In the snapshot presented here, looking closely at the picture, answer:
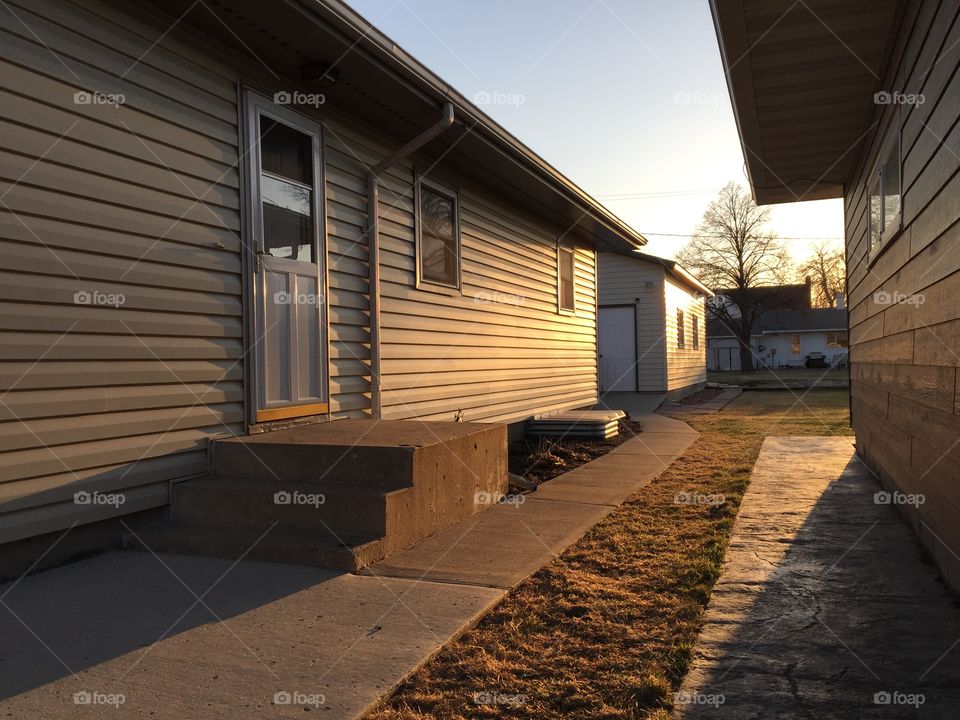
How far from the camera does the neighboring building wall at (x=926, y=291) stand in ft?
10.8

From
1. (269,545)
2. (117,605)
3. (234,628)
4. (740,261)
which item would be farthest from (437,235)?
(740,261)

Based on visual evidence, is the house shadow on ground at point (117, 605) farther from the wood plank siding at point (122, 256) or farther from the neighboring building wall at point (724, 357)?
the neighboring building wall at point (724, 357)

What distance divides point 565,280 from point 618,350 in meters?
7.34

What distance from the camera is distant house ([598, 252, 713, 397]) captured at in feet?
60.7

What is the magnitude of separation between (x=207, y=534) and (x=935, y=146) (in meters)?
4.46

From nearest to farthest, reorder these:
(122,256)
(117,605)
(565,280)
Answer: (117,605)
(122,256)
(565,280)

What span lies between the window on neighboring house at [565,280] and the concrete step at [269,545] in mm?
8007

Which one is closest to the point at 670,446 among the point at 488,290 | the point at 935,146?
the point at 488,290

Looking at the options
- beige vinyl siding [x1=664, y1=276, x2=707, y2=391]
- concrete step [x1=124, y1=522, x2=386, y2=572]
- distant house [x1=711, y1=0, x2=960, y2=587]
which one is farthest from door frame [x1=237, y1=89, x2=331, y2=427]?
beige vinyl siding [x1=664, y1=276, x2=707, y2=391]

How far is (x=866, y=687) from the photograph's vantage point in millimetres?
2512

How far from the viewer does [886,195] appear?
5.59 m

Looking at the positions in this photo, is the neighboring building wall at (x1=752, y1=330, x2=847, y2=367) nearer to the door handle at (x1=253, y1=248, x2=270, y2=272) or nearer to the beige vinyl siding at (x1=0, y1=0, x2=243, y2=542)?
the door handle at (x1=253, y1=248, x2=270, y2=272)

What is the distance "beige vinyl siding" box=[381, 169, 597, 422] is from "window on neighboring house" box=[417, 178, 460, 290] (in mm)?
145

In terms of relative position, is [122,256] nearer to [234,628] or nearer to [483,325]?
[234,628]
